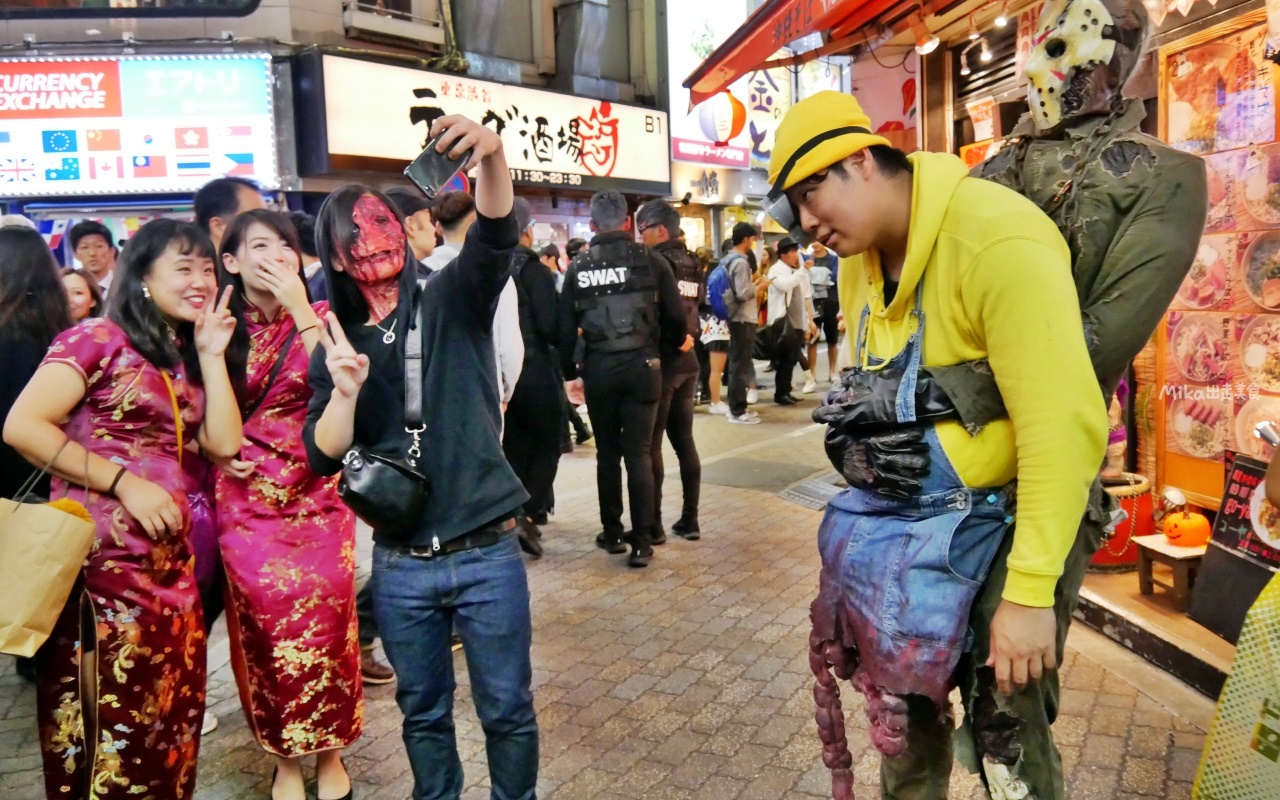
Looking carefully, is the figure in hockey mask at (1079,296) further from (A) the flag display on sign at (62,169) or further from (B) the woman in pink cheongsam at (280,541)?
(A) the flag display on sign at (62,169)

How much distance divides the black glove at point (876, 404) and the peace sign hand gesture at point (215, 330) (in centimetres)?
194

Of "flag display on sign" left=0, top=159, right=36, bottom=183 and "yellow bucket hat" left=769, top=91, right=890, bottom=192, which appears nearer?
"yellow bucket hat" left=769, top=91, right=890, bottom=192

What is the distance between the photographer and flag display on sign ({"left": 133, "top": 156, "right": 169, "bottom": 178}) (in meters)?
10.8

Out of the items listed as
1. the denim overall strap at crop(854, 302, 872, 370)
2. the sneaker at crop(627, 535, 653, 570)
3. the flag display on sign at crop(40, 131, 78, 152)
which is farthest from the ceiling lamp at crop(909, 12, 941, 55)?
the flag display on sign at crop(40, 131, 78, 152)

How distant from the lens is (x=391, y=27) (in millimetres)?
11805

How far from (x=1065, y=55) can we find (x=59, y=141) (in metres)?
11.5

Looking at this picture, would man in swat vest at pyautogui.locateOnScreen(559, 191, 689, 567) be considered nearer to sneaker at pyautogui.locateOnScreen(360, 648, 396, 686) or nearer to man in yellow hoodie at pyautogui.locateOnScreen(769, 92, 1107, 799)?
sneaker at pyautogui.locateOnScreen(360, 648, 396, 686)

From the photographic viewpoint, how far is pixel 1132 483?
4520 millimetres

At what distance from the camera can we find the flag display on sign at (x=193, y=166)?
10.8m

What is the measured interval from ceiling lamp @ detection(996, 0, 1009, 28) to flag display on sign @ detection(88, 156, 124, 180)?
9529 millimetres

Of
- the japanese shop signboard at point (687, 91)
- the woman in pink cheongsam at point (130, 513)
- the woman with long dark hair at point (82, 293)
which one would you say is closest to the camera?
the woman in pink cheongsam at point (130, 513)

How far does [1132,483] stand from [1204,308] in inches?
36.4

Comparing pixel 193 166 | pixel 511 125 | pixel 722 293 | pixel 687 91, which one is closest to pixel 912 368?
→ pixel 722 293

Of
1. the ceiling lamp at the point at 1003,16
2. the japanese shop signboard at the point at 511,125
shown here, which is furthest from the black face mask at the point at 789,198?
the japanese shop signboard at the point at 511,125
